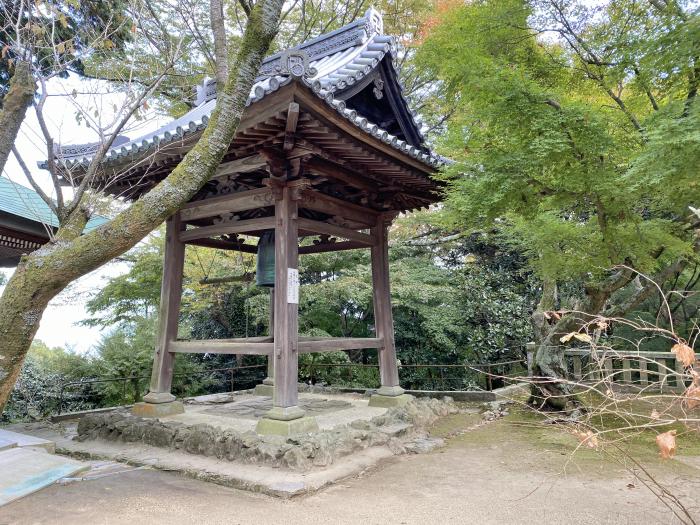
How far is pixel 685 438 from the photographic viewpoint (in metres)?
5.38

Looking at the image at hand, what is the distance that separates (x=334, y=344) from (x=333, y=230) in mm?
1585

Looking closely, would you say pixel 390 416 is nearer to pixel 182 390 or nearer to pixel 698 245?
pixel 698 245

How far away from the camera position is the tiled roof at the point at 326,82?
4.49 m

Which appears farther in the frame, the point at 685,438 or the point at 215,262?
the point at 215,262

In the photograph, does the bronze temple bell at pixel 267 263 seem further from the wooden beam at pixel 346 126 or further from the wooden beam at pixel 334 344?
the wooden beam at pixel 346 126

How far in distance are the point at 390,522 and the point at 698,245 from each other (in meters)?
5.01

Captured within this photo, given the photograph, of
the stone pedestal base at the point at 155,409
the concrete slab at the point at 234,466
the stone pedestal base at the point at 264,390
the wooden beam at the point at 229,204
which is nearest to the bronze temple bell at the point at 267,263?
the wooden beam at the point at 229,204

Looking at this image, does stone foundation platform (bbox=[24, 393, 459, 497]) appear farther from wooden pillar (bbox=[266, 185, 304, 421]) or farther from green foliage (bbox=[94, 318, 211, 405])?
green foliage (bbox=[94, 318, 211, 405])

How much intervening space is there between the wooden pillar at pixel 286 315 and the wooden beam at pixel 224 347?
0.26 m

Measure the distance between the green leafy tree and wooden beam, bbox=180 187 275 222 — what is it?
7.85ft

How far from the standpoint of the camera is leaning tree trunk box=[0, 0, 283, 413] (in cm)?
232

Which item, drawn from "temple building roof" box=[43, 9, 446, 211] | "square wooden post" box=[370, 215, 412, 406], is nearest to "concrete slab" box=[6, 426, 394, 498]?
"square wooden post" box=[370, 215, 412, 406]

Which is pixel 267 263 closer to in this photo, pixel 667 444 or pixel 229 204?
pixel 229 204

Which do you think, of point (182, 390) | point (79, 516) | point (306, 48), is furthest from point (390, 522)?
point (306, 48)
